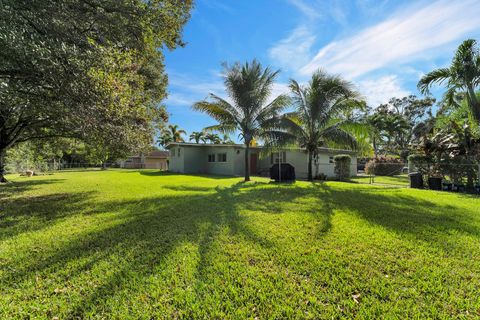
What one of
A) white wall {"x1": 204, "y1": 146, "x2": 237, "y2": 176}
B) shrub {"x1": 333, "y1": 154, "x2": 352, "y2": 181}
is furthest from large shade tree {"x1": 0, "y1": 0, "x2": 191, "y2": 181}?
shrub {"x1": 333, "y1": 154, "x2": 352, "y2": 181}

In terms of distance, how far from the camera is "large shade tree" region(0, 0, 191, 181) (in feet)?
14.3

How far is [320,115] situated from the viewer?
43.3ft

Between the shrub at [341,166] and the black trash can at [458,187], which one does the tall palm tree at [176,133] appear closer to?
the shrub at [341,166]

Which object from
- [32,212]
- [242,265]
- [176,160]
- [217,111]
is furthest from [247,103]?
[176,160]

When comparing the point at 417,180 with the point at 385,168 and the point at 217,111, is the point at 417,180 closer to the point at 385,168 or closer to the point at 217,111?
the point at 217,111

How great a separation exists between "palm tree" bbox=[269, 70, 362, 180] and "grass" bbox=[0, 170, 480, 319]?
7.54 meters

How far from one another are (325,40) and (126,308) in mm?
12636

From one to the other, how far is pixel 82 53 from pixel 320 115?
11.4 m

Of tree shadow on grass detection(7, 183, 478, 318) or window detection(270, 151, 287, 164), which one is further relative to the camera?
window detection(270, 151, 287, 164)

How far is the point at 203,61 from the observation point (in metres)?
14.4

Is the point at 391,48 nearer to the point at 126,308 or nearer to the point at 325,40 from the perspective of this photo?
the point at 325,40

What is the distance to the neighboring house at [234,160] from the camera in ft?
66.7

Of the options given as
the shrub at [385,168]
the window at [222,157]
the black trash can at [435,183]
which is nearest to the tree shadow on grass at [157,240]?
the black trash can at [435,183]

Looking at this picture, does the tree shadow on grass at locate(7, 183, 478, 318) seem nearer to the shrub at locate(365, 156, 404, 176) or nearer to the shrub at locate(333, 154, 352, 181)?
the shrub at locate(333, 154, 352, 181)
